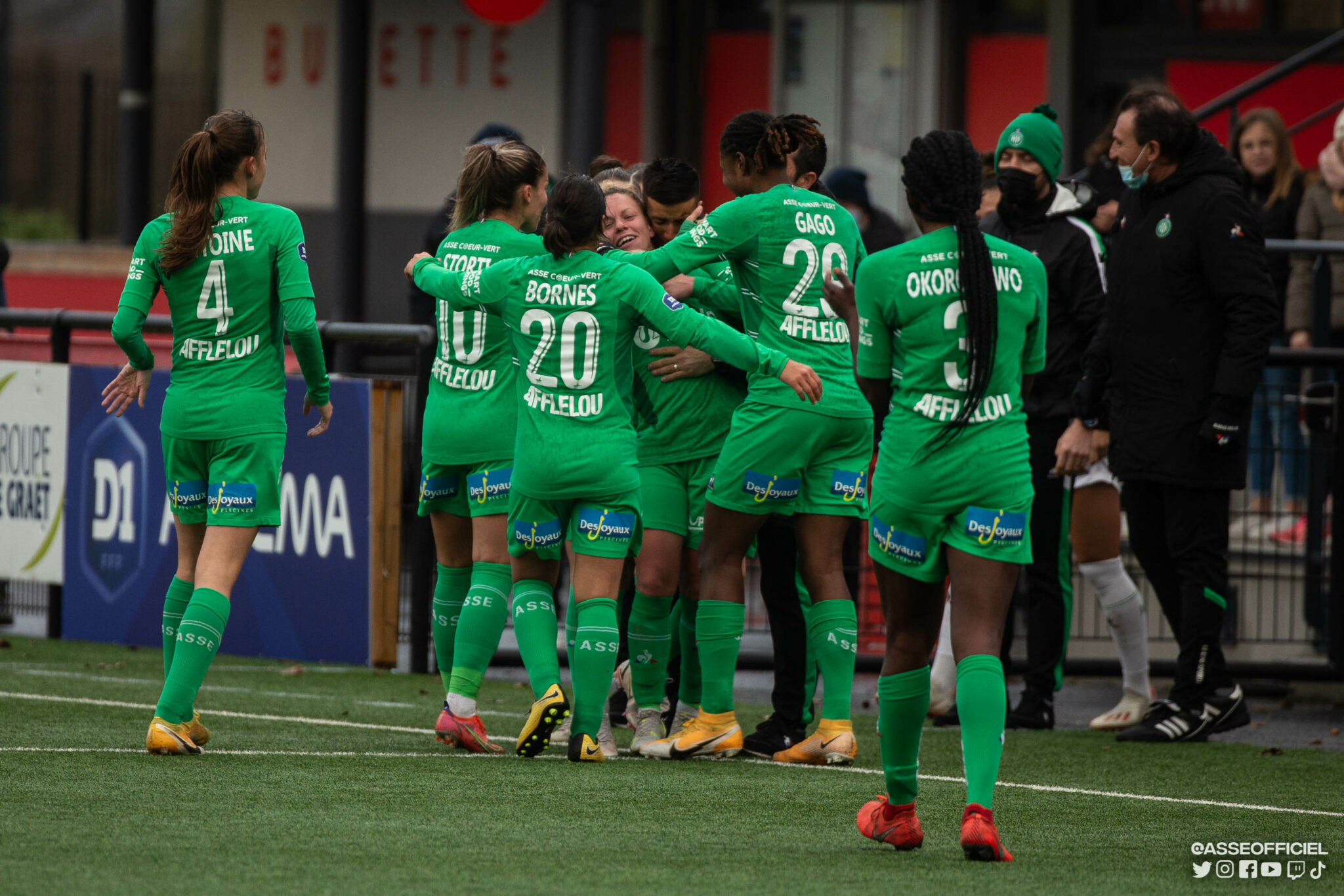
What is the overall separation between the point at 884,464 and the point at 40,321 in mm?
6185

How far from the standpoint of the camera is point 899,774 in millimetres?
4965

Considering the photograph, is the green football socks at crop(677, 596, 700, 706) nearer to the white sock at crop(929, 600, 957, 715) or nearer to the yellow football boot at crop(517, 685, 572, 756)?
the yellow football boot at crop(517, 685, 572, 756)

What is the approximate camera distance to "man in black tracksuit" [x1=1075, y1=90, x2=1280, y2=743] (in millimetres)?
7148

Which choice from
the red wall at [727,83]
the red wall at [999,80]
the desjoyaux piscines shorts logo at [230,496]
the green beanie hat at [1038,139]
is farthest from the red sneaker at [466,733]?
the red wall at [727,83]

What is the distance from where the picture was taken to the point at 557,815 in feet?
17.6

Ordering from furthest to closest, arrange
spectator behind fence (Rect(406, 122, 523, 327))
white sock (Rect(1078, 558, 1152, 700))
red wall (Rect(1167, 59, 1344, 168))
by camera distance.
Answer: red wall (Rect(1167, 59, 1344, 168)) → spectator behind fence (Rect(406, 122, 523, 327)) → white sock (Rect(1078, 558, 1152, 700))

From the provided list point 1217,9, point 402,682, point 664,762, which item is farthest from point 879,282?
point 1217,9

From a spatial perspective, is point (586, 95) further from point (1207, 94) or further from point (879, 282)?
point (879, 282)

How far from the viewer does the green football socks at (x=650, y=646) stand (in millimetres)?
6656

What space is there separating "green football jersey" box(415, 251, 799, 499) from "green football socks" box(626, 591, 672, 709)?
25.4 inches

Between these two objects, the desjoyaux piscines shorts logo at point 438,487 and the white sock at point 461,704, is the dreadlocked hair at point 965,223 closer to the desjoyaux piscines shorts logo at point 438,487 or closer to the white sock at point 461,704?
the white sock at point 461,704

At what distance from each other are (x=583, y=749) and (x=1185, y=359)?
107 inches

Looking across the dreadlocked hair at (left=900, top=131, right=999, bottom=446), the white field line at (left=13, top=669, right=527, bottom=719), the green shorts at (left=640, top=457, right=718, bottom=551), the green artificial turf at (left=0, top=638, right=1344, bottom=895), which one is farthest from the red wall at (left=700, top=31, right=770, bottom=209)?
the dreadlocked hair at (left=900, top=131, right=999, bottom=446)

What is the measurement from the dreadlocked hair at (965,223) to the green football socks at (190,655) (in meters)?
2.60
